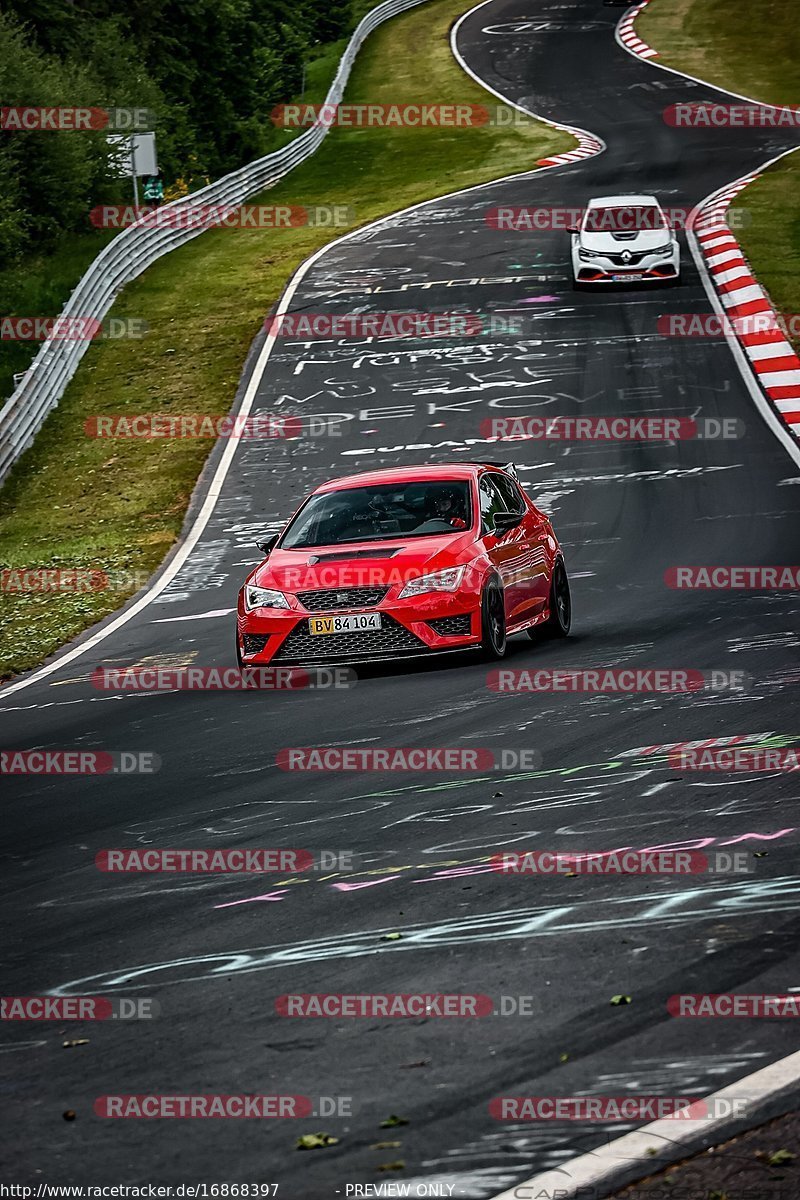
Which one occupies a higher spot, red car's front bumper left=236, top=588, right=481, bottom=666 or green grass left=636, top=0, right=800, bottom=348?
green grass left=636, top=0, right=800, bottom=348

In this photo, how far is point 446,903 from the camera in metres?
6.38

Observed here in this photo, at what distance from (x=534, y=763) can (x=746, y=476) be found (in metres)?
12.8

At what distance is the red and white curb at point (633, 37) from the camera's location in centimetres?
6606

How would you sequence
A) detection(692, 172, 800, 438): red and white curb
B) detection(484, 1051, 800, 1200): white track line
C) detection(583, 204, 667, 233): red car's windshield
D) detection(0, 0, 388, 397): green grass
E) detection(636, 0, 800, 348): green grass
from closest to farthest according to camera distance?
detection(484, 1051, 800, 1200): white track line → detection(692, 172, 800, 438): red and white curb → detection(0, 0, 388, 397): green grass → detection(583, 204, 667, 233): red car's windshield → detection(636, 0, 800, 348): green grass

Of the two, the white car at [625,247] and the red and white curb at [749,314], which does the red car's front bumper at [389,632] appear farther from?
the white car at [625,247]

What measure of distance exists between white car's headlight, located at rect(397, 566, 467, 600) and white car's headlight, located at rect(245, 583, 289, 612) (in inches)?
34.4

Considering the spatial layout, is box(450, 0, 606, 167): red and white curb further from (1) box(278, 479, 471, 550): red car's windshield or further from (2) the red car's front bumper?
(2) the red car's front bumper

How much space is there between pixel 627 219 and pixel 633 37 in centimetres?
3942

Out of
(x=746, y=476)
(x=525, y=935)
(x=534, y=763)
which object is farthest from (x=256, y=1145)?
(x=746, y=476)

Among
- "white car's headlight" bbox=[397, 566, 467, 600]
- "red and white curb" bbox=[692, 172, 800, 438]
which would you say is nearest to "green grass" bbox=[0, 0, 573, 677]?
"white car's headlight" bbox=[397, 566, 467, 600]

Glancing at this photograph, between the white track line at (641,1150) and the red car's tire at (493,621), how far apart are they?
25.9ft

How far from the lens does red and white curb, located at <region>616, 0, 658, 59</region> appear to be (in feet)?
217

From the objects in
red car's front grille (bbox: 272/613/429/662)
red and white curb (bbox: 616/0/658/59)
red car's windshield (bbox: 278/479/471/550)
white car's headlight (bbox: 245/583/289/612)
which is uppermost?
red and white curb (bbox: 616/0/658/59)

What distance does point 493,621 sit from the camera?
41.3 feet
